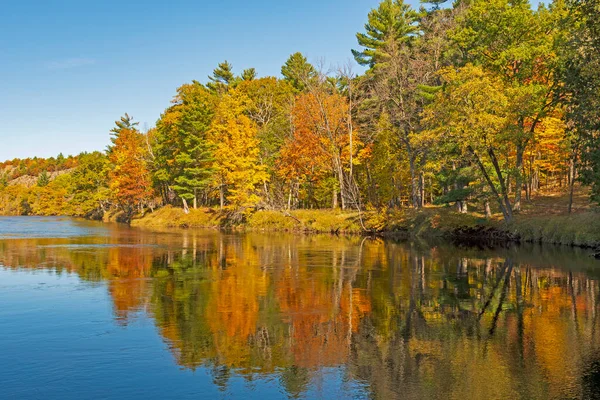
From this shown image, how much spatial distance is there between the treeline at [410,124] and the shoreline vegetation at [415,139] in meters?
0.18

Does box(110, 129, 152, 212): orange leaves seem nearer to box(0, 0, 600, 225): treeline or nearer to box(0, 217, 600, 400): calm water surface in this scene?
box(0, 0, 600, 225): treeline

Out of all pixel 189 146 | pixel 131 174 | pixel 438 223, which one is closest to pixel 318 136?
pixel 438 223

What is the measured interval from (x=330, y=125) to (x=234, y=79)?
132 ft

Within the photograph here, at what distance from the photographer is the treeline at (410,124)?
123 ft

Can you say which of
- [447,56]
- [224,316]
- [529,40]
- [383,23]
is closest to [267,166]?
[383,23]

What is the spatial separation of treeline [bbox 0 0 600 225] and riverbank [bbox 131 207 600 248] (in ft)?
5.33

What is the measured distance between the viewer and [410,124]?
49.4 metres

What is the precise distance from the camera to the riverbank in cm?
3644

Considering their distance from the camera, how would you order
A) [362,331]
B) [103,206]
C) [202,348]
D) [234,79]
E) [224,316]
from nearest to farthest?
[202,348]
[362,331]
[224,316]
[234,79]
[103,206]

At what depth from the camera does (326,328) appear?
13.9 metres

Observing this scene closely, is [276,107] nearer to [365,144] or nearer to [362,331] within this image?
[365,144]

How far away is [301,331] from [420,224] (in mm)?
35751

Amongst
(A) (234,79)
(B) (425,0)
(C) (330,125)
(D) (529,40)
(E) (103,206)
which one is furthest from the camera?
(E) (103,206)

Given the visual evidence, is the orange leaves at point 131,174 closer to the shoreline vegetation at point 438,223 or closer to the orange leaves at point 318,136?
the shoreline vegetation at point 438,223
